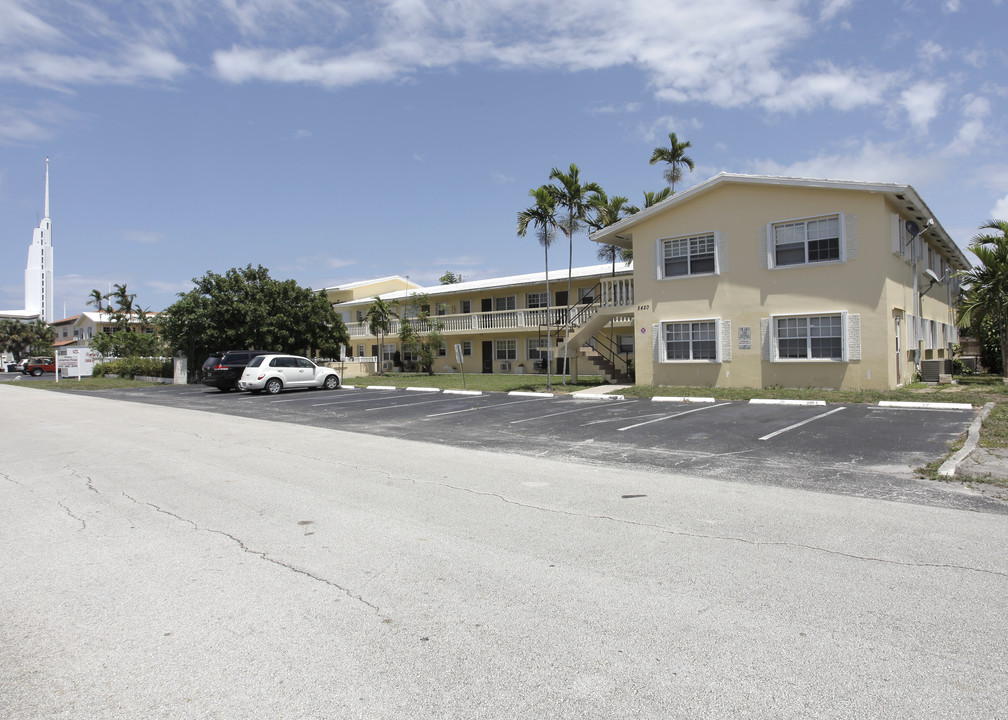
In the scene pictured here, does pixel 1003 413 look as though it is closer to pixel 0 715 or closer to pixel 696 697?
pixel 696 697

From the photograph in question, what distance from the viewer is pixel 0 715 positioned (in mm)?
3014

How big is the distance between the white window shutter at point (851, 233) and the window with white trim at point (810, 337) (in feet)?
5.95

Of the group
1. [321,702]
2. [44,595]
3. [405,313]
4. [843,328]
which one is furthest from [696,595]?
[405,313]

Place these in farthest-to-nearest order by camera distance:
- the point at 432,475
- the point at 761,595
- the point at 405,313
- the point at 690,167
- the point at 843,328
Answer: the point at 405,313
the point at 690,167
the point at 843,328
the point at 432,475
the point at 761,595

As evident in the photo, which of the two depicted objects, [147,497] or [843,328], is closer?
[147,497]

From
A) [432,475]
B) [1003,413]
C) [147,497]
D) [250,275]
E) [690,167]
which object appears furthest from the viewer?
[250,275]

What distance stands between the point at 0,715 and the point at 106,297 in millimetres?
73270

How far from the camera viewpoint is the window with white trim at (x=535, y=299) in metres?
35.3

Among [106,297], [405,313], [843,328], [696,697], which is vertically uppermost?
[106,297]

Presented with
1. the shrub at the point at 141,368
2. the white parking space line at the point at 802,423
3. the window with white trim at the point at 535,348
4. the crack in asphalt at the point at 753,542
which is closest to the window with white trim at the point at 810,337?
the white parking space line at the point at 802,423

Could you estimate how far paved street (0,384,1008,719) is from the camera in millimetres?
3119

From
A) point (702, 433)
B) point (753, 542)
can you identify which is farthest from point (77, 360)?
point (753, 542)

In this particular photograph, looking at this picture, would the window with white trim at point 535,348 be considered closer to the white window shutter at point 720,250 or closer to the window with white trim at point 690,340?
the window with white trim at point 690,340

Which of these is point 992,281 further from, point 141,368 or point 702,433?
point 141,368
